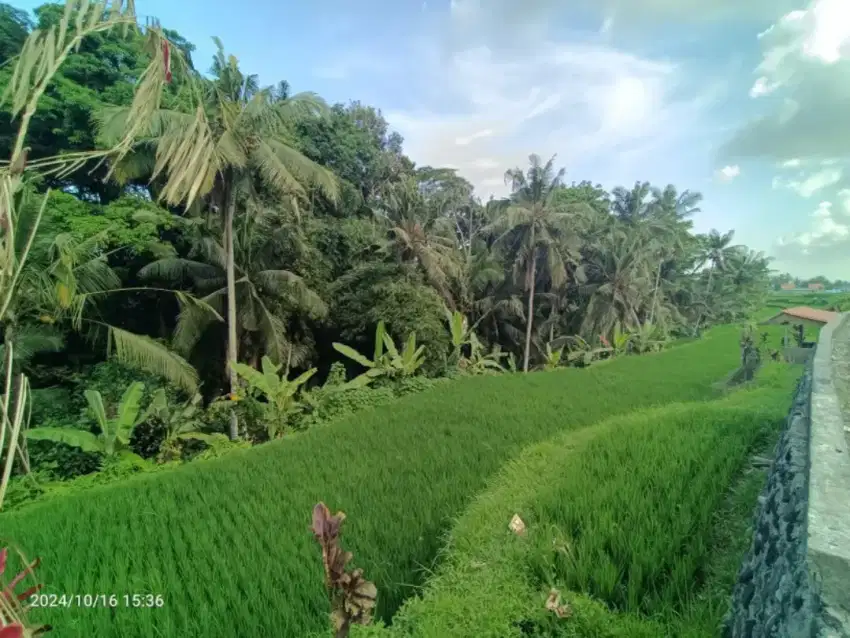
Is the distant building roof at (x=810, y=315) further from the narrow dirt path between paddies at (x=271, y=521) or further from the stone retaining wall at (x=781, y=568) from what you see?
the stone retaining wall at (x=781, y=568)

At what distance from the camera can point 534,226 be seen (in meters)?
17.2

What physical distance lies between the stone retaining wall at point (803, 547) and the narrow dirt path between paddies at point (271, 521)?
2.07 meters

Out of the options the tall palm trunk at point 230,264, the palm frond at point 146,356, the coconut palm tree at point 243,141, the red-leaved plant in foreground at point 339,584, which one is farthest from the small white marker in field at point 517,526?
the tall palm trunk at point 230,264

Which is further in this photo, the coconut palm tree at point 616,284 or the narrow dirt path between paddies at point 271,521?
the coconut palm tree at point 616,284

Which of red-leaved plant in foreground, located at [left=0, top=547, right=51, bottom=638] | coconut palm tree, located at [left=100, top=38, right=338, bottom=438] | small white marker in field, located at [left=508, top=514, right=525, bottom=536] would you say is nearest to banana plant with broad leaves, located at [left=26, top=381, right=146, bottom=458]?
coconut palm tree, located at [left=100, top=38, right=338, bottom=438]

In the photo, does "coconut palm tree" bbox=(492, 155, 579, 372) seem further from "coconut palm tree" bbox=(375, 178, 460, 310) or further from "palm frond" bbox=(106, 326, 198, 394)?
"palm frond" bbox=(106, 326, 198, 394)

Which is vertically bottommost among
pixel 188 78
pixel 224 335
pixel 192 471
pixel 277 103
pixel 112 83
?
pixel 192 471

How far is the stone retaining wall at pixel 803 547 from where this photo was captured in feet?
4.51

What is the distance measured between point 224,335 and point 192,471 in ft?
23.7

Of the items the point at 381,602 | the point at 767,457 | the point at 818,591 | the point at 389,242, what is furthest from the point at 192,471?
the point at 389,242

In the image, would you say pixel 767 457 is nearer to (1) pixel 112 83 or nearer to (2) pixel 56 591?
(2) pixel 56 591

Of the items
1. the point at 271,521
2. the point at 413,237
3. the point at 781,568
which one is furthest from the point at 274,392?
the point at 781,568

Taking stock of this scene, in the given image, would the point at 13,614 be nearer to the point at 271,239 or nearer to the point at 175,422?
the point at 175,422

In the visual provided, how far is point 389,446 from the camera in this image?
6.16 meters
